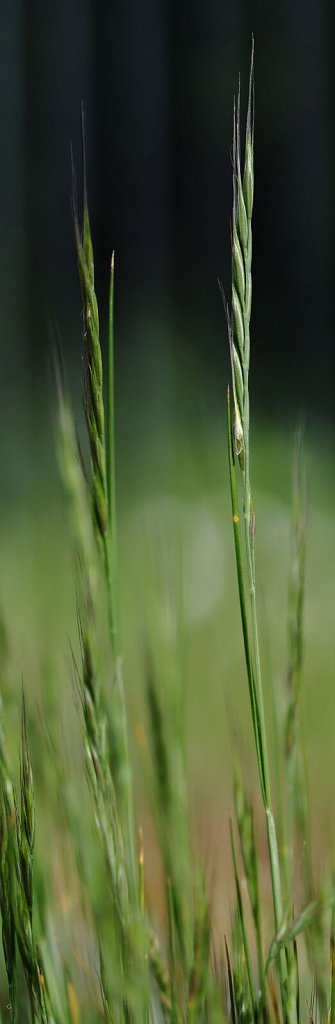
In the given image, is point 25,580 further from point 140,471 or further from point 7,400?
point 7,400

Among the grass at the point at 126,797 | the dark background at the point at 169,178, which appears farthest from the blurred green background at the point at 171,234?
the grass at the point at 126,797

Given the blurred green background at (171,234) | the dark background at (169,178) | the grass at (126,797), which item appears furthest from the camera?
the dark background at (169,178)

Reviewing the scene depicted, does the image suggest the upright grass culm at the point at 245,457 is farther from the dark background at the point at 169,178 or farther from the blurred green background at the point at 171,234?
the dark background at the point at 169,178

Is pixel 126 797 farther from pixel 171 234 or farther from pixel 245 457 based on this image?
pixel 171 234

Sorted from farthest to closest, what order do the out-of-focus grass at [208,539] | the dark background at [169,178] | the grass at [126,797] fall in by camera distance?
the dark background at [169,178] < the out-of-focus grass at [208,539] < the grass at [126,797]

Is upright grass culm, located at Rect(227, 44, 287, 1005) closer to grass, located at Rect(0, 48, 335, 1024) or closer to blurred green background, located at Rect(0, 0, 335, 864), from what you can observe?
grass, located at Rect(0, 48, 335, 1024)

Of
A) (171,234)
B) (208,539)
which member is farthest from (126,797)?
(171,234)

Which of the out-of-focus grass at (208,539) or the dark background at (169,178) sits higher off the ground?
the dark background at (169,178)
